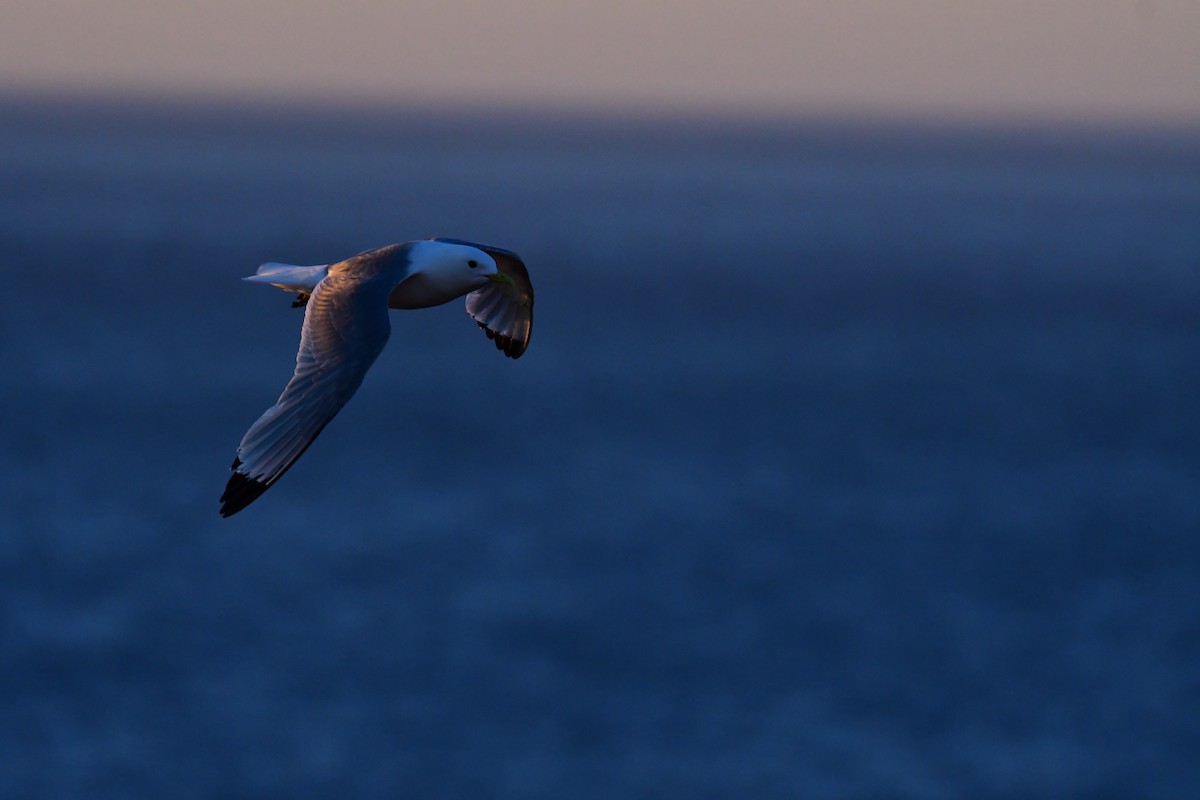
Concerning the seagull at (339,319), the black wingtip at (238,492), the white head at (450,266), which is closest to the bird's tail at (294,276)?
the seagull at (339,319)

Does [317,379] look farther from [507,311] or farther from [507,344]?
[507,311]

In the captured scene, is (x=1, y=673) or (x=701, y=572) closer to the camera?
(x=1, y=673)

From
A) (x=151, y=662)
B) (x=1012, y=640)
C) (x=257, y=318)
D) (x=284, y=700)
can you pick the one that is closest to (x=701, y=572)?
(x=1012, y=640)

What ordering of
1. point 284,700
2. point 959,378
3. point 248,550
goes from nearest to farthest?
1. point 284,700
2. point 248,550
3. point 959,378

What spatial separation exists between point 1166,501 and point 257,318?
65527 millimetres

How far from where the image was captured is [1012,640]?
67.9 metres

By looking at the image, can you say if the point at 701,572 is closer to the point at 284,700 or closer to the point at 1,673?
the point at 284,700

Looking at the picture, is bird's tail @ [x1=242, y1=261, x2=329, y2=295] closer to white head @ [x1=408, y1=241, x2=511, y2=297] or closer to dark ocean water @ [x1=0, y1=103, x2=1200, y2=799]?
white head @ [x1=408, y1=241, x2=511, y2=297]

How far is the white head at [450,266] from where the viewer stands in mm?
10625

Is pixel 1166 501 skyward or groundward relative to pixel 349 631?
skyward

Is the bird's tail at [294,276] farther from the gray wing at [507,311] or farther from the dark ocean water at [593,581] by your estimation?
the dark ocean water at [593,581]

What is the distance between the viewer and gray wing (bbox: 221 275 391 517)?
9031 mm

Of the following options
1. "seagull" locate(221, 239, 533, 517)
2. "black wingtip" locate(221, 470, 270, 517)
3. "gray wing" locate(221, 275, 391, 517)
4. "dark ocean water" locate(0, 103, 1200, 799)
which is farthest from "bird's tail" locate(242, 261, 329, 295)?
"dark ocean water" locate(0, 103, 1200, 799)

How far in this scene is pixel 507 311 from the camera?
1245cm
